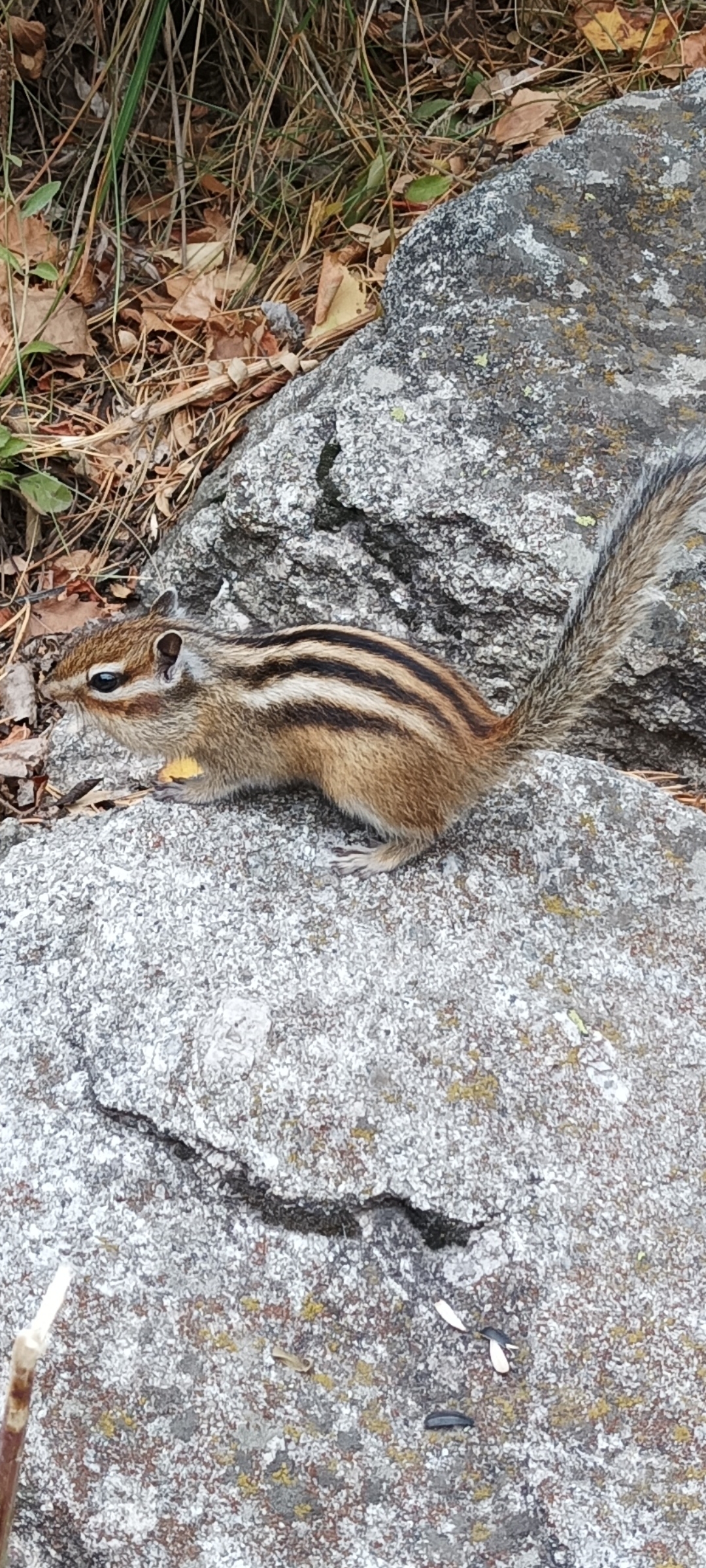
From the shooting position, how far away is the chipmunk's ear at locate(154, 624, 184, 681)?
3451 mm

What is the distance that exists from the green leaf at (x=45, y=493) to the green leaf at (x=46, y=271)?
0.80 m

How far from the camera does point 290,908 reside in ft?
10.2

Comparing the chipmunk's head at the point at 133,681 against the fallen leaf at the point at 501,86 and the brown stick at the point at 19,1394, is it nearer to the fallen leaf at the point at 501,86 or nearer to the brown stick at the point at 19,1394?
the brown stick at the point at 19,1394

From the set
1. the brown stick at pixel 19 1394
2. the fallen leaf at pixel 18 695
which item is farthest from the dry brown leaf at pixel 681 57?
the brown stick at pixel 19 1394

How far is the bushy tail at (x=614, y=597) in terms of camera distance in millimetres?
2930

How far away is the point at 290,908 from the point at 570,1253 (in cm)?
93

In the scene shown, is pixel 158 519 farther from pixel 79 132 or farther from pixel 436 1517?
pixel 436 1517

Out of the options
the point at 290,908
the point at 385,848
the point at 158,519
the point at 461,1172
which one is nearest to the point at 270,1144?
the point at 461,1172

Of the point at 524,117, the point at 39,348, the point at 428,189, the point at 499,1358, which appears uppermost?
the point at 524,117

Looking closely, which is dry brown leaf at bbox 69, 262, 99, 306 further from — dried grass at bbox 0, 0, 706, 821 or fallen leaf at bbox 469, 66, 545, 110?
fallen leaf at bbox 469, 66, 545, 110

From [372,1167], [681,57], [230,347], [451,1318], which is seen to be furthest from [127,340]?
[451,1318]

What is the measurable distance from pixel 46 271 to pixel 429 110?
1611 mm

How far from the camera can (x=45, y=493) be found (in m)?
4.82

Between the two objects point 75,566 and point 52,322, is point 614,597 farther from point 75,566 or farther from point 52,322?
point 52,322
